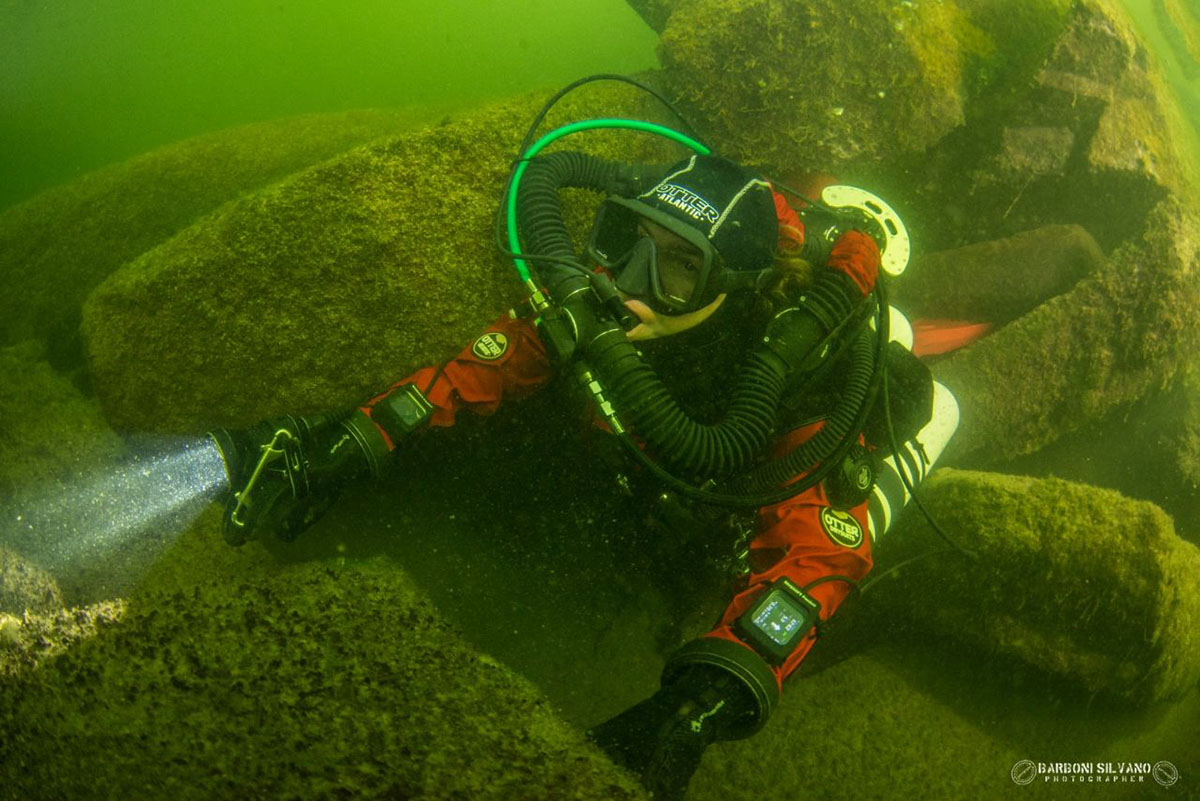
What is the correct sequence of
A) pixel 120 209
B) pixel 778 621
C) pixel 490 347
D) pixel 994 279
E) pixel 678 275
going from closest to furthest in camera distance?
pixel 778 621 → pixel 678 275 → pixel 490 347 → pixel 994 279 → pixel 120 209

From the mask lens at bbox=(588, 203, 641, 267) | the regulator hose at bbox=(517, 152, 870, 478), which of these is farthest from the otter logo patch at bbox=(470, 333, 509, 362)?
the mask lens at bbox=(588, 203, 641, 267)

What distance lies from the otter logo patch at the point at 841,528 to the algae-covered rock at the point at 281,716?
1.49 metres

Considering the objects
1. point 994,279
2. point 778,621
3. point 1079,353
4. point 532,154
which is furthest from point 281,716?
point 1079,353

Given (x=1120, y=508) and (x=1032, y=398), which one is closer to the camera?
(x=1120, y=508)

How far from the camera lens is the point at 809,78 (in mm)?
4059

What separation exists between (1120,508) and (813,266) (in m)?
2.25

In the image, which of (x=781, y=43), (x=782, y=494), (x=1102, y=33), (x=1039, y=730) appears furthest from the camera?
(x=1102, y=33)

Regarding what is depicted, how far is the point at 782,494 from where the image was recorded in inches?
92.0

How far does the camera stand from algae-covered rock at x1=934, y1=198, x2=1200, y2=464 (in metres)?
4.17

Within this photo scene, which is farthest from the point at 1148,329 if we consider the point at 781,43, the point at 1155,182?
the point at 781,43

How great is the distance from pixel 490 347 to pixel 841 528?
1903mm

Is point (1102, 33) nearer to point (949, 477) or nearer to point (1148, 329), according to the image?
point (1148, 329)

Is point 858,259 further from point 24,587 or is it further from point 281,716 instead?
point 24,587

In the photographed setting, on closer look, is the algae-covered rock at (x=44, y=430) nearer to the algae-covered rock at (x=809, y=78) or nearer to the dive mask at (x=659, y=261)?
the dive mask at (x=659, y=261)
